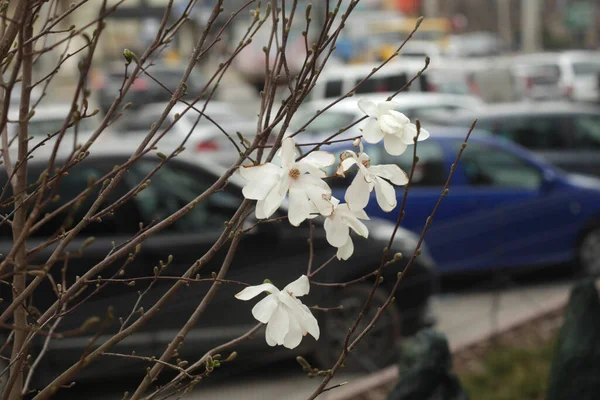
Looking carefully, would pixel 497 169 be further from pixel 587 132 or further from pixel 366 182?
pixel 366 182

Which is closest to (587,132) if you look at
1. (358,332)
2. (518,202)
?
(518,202)

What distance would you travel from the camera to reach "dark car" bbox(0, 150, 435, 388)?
18.4 feet

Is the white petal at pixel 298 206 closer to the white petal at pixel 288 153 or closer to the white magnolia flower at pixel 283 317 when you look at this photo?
the white petal at pixel 288 153

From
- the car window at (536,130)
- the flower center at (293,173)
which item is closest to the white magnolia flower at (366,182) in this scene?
the flower center at (293,173)

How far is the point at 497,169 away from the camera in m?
9.28

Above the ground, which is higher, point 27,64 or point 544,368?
point 27,64

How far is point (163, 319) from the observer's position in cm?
572

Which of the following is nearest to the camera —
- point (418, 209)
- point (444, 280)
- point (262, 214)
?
point (262, 214)

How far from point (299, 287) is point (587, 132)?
10397 millimetres

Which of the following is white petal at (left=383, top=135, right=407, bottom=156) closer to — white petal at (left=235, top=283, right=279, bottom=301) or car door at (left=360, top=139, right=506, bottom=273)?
white petal at (left=235, top=283, right=279, bottom=301)

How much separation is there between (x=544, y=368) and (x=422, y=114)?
26.6 feet

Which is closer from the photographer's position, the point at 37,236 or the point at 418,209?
the point at 37,236

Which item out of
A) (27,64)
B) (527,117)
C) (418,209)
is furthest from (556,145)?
(27,64)

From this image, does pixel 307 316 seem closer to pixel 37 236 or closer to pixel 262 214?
pixel 262 214
